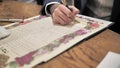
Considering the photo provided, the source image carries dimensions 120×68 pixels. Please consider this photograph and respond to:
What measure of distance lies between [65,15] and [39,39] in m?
0.22

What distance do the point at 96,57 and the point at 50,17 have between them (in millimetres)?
425

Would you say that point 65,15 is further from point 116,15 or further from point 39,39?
point 116,15

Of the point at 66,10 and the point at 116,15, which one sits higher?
the point at 66,10

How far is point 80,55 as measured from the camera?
0.65m

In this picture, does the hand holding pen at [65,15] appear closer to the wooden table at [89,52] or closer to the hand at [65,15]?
the hand at [65,15]

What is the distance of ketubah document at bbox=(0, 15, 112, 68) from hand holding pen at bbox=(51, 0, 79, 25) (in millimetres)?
23

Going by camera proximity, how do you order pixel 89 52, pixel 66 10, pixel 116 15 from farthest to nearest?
pixel 116 15, pixel 66 10, pixel 89 52

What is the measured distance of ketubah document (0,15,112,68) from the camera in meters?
0.62

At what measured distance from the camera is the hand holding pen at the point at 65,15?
0.88 meters

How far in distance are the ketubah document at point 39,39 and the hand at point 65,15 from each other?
0.07ft

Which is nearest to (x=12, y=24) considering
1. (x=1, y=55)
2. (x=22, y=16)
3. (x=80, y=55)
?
(x=22, y=16)

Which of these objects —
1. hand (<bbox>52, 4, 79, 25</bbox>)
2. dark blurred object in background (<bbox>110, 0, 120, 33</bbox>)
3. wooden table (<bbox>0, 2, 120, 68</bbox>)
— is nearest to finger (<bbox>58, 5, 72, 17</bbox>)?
hand (<bbox>52, 4, 79, 25</bbox>)

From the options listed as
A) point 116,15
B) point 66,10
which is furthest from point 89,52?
point 116,15

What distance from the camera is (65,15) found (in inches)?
35.4
